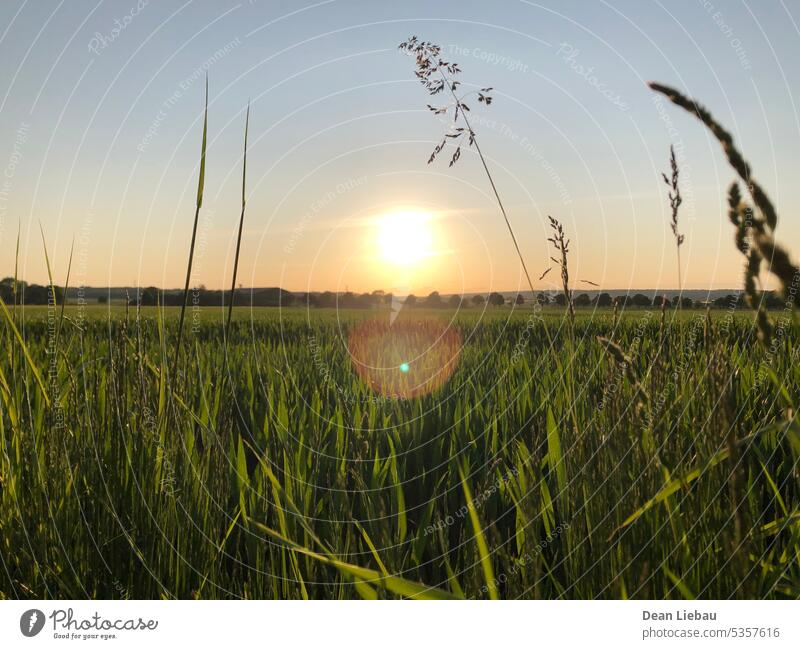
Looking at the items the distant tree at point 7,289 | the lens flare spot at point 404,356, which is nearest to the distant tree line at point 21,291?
the distant tree at point 7,289

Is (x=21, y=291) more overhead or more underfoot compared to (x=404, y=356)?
more overhead

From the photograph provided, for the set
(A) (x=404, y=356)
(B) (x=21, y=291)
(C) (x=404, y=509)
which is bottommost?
(C) (x=404, y=509)

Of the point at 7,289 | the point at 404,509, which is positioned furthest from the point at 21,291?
the point at 404,509

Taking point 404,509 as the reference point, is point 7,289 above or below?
above

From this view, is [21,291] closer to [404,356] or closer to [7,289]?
[7,289]

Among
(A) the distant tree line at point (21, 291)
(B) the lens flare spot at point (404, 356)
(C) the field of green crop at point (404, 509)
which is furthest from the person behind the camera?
(B) the lens flare spot at point (404, 356)

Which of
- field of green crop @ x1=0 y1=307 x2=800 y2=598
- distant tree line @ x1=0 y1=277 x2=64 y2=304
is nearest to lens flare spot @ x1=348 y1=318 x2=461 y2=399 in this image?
field of green crop @ x1=0 y1=307 x2=800 y2=598

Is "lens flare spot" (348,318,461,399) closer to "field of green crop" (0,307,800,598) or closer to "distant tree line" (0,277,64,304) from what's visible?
"field of green crop" (0,307,800,598)

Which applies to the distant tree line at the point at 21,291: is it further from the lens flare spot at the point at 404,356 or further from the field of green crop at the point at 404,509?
the lens flare spot at the point at 404,356

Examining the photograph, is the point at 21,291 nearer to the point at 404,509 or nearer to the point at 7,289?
the point at 7,289

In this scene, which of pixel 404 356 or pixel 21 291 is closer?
pixel 21 291

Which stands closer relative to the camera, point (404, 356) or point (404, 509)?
point (404, 509)

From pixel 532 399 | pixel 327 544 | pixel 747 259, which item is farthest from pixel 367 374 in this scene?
pixel 747 259
